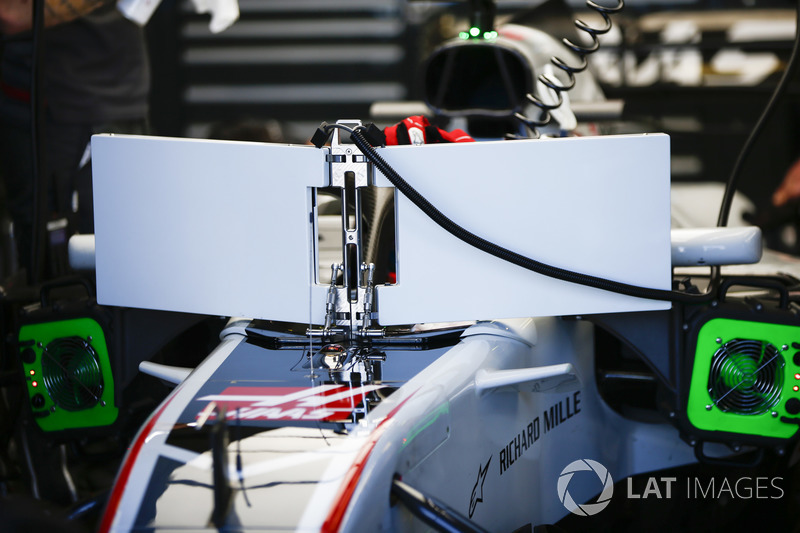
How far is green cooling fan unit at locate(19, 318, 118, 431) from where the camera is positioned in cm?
160

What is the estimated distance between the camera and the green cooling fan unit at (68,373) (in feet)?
5.25

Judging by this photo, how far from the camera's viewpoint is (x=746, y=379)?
1.51m

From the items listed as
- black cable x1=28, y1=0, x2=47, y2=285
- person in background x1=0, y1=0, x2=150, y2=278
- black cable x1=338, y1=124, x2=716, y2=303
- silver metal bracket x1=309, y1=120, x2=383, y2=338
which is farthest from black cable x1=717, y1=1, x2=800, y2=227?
person in background x1=0, y1=0, x2=150, y2=278

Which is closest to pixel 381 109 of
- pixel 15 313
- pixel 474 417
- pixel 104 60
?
pixel 104 60

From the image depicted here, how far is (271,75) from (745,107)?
313 cm

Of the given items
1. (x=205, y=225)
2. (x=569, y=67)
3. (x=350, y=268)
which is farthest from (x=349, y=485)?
(x=569, y=67)

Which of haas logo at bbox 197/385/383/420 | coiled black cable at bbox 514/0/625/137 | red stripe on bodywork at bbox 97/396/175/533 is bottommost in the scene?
red stripe on bodywork at bbox 97/396/175/533

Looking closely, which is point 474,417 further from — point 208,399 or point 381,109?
point 381,109

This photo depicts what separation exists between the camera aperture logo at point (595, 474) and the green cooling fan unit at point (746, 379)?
0.81 feet

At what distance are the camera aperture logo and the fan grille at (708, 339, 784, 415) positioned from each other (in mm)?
298

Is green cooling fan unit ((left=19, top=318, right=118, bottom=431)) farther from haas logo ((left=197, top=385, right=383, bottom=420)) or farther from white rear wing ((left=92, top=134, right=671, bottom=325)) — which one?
haas logo ((left=197, top=385, right=383, bottom=420))

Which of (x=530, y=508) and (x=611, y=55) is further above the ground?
(x=611, y=55)

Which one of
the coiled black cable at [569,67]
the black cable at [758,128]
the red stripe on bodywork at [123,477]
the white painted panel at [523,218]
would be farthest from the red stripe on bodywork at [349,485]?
the black cable at [758,128]

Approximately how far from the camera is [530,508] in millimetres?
1437
